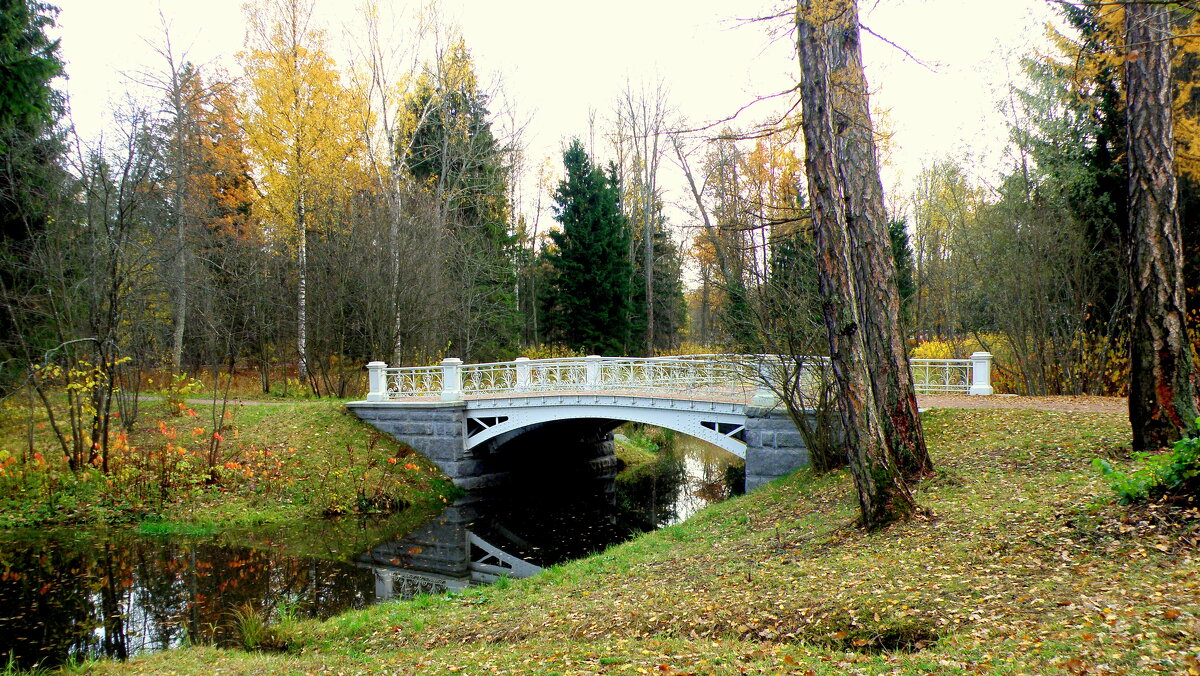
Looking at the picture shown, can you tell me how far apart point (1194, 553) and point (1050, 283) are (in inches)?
498

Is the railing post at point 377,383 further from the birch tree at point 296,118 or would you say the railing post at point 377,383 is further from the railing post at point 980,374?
the railing post at point 980,374

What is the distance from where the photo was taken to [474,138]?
24.8 m

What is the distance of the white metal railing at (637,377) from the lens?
44.1ft

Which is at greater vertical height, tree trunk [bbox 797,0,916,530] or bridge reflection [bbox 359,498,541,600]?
tree trunk [bbox 797,0,916,530]

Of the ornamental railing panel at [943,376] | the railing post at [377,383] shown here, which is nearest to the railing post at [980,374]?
the ornamental railing panel at [943,376]

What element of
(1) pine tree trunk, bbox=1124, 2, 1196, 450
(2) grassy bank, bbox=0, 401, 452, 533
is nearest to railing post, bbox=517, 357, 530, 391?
(2) grassy bank, bbox=0, 401, 452, 533

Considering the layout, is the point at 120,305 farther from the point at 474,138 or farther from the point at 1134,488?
the point at 1134,488

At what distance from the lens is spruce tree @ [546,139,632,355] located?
29.1m

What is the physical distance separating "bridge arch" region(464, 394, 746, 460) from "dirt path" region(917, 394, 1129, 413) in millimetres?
3438

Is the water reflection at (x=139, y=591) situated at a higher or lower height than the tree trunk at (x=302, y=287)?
lower

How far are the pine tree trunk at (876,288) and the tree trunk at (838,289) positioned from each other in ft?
5.39

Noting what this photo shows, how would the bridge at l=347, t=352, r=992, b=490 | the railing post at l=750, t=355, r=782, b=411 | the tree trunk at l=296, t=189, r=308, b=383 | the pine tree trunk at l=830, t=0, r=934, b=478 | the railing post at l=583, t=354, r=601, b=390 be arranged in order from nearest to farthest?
the pine tree trunk at l=830, t=0, r=934, b=478 < the railing post at l=750, t=355, r=782, b=411 < the bridge at l=347, t=352, r=992, b=490 < the railing post at l=583, t=354, r=601, b=390 < the tree trunk at l=296, t=189, r=308, b=383

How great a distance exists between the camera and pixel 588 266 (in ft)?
96.2

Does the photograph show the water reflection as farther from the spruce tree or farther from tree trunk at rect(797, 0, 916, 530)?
the spruce tree
